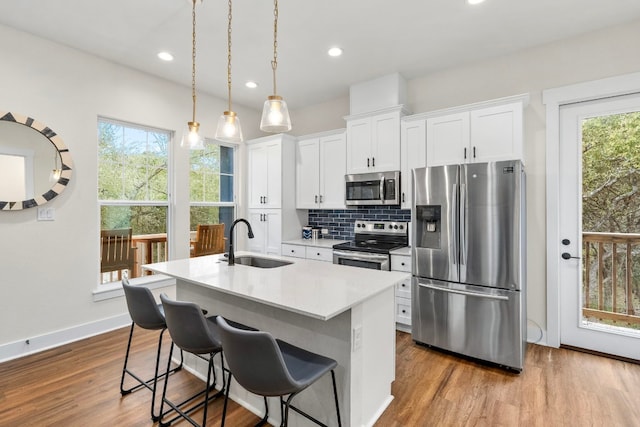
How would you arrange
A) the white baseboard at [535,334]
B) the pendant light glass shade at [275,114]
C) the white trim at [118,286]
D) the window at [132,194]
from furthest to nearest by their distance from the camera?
the window at [132,194] < the white trim at [118,286] < the white baseboard at [535,334] < the pendant light glass shade at [275,114]

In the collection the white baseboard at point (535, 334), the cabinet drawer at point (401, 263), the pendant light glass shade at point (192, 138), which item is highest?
the pendant light glass shade at point (192, 138)

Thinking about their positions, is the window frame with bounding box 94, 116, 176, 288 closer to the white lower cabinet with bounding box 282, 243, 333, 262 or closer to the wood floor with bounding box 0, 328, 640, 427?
the wood floor with bounding box 0, 328, 640, 427

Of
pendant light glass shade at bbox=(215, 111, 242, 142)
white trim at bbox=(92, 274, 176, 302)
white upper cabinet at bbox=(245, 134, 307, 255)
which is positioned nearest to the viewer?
pendant light glass shade at bbox=(215, 111, 242, 142)

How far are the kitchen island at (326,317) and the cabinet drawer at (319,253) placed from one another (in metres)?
1.56

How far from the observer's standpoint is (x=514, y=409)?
2086mm

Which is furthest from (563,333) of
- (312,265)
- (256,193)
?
(256,193)

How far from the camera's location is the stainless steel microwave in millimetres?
3596

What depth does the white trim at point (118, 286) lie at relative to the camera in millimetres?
3361

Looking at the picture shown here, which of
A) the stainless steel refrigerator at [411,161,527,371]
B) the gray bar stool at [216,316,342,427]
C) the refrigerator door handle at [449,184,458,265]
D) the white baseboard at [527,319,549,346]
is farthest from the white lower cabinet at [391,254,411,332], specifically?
the gray bar stool at [216,316,342,427]

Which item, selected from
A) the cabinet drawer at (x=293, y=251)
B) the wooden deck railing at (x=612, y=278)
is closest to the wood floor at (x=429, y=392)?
the wooden deck railing at (x=612, y=278)

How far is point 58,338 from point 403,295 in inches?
136

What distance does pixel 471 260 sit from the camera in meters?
2.72

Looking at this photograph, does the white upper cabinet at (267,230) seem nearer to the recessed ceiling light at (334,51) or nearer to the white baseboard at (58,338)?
the white baseboard at (58,338)

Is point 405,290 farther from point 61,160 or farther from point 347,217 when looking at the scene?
point 61,160
